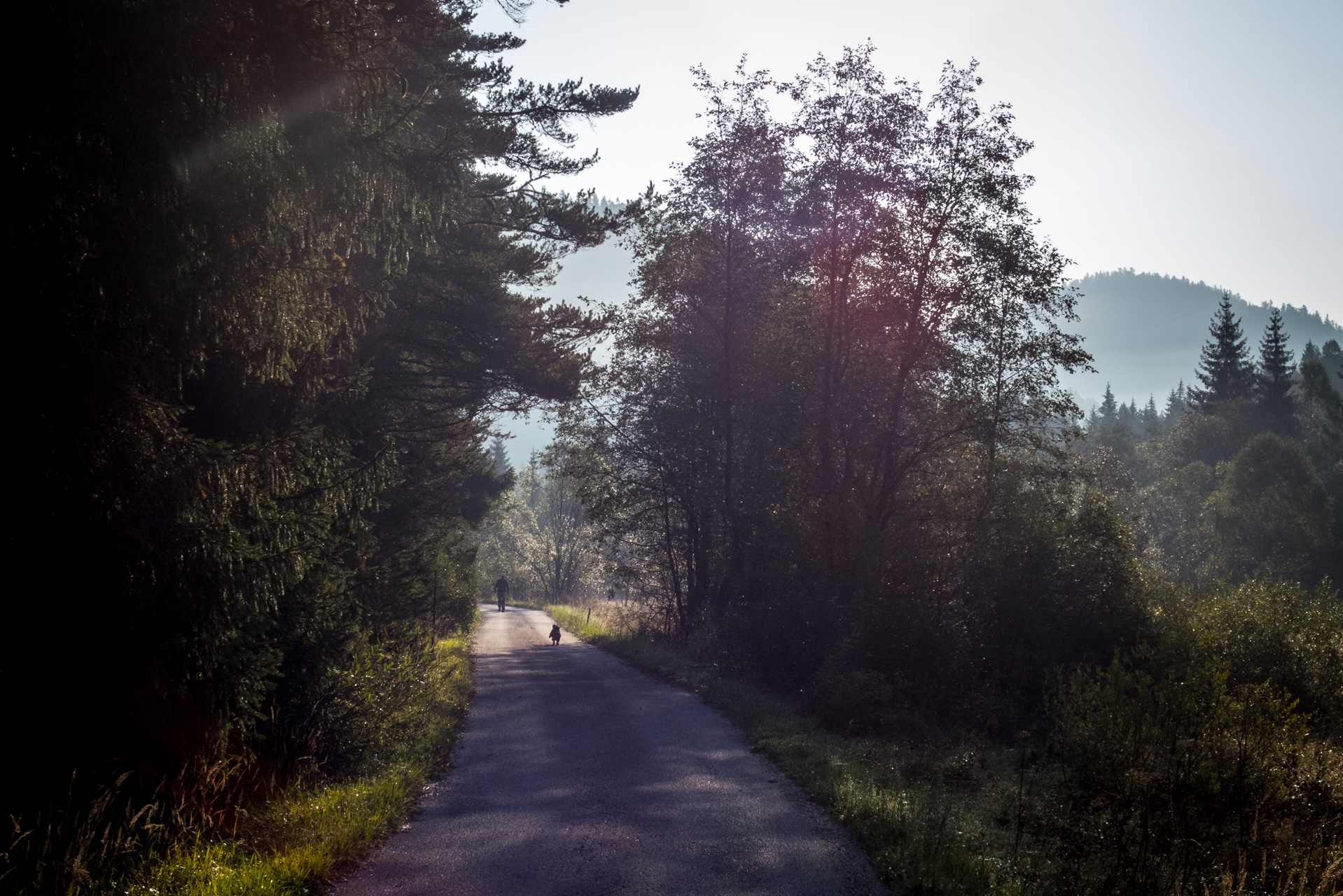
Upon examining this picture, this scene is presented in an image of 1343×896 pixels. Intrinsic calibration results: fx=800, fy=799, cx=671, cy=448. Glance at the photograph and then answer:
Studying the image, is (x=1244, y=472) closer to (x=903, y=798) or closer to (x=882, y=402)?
(x=882, y=402)

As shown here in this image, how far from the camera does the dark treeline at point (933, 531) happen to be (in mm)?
7379

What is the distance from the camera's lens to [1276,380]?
6362 centimetres

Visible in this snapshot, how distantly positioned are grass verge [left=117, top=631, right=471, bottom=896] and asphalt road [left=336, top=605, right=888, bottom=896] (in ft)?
0.79

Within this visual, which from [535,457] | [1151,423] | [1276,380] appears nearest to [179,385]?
[535,457]

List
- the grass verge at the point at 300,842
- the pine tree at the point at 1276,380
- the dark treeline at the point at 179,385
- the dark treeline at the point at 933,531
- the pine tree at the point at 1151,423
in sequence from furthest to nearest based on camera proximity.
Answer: the pine tree at the point at 1151,423
the pine tree at the point at 1276,380
the dark treeline at the point at 933,531
the grass verge at the point at 300,842
the dark treeline at the point at 179,385

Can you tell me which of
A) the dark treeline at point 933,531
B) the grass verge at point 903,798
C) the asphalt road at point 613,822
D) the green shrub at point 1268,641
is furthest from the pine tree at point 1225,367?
the asphalt road at point 613,822

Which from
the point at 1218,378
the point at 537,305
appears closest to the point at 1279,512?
the point at 1218,378

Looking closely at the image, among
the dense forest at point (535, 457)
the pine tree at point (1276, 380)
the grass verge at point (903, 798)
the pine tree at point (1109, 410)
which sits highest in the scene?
the pine tree at point (1109, 410)

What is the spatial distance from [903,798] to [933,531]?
10.5 m

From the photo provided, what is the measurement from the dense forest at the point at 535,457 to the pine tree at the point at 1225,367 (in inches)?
2184

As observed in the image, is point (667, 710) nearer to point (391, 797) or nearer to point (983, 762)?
point (983, 762)

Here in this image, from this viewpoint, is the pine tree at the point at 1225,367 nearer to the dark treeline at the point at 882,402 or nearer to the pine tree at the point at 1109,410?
the dark treeline at the point at 882,402

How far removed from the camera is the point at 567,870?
20.0 feet

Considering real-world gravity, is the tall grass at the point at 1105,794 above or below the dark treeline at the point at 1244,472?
below
